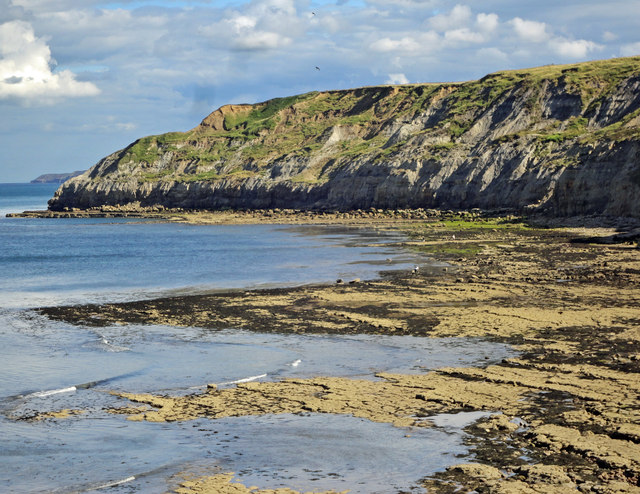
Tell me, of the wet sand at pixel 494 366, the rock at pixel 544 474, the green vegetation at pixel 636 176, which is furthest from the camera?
the green vegetation at pixel 636 176

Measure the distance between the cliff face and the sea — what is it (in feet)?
152

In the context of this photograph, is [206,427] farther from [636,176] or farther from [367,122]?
[367,122]

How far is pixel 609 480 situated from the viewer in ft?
40.8

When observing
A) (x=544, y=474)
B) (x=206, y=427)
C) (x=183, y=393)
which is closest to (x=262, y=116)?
(x=183, y=393)

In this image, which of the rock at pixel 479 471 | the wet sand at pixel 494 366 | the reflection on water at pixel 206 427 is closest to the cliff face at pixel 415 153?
the wet sand at pixel 494 366

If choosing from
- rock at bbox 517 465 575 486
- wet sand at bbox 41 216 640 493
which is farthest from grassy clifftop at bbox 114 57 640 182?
rock at bbox 517 465 575 486

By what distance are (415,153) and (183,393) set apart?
97859mm

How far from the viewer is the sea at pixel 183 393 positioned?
13836 mm

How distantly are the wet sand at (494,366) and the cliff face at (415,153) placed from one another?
34.4 m

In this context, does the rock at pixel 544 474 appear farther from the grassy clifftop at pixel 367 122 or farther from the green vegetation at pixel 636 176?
the grassy clifftop at pixel 367 122

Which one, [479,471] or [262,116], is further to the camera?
[262,116]

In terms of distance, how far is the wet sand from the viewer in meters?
13.4

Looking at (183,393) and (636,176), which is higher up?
(636,176)

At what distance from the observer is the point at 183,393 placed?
19297 mm
